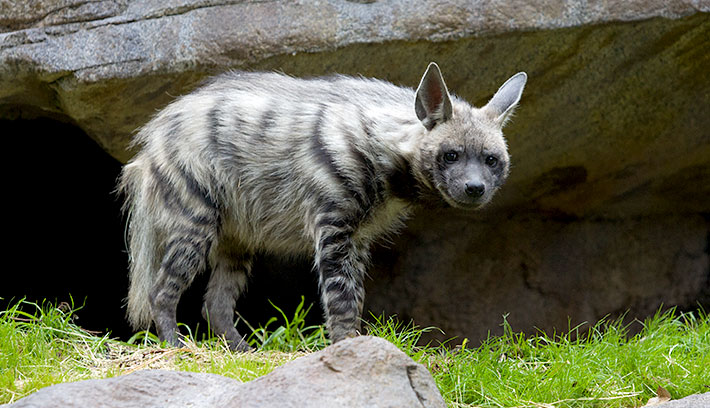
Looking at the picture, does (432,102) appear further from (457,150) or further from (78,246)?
(78,246)

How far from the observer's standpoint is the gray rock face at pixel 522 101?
4.29 m

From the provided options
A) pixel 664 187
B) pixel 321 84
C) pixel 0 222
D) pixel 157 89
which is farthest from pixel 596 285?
pixel 0 222

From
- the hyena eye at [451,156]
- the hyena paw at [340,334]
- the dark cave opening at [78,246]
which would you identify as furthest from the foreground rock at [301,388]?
the dark cave opening at [78,246]

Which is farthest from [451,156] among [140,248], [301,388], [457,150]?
[140,248]

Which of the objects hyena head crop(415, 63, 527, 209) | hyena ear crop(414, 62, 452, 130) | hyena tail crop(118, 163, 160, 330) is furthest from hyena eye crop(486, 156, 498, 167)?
hyena tail crop(118, 163, 160, 330)

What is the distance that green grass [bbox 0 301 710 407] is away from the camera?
10.7 ft

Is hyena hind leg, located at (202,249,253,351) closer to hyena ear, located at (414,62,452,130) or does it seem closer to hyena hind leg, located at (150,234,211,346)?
hyena hind leg, located at (150,234,211,346)

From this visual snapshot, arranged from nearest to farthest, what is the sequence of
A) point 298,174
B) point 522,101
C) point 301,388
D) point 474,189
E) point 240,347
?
1. point 301,388
2. point 474,189
3. point 298,174
4. point 240,347
5. point 522,101

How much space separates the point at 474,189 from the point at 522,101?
138 cm

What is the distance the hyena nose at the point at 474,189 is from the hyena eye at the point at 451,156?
0.16 m

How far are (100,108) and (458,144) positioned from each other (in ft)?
6.66

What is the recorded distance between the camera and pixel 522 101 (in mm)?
4801

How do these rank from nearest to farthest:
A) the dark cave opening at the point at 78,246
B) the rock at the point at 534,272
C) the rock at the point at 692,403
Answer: the rock at the point at 692,403, the rock at the point at 534,272, the dark cave opening at the point at 78,246

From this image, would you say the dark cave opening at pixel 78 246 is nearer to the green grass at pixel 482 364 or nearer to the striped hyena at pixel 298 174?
the striped hyena at pixel 298 174
